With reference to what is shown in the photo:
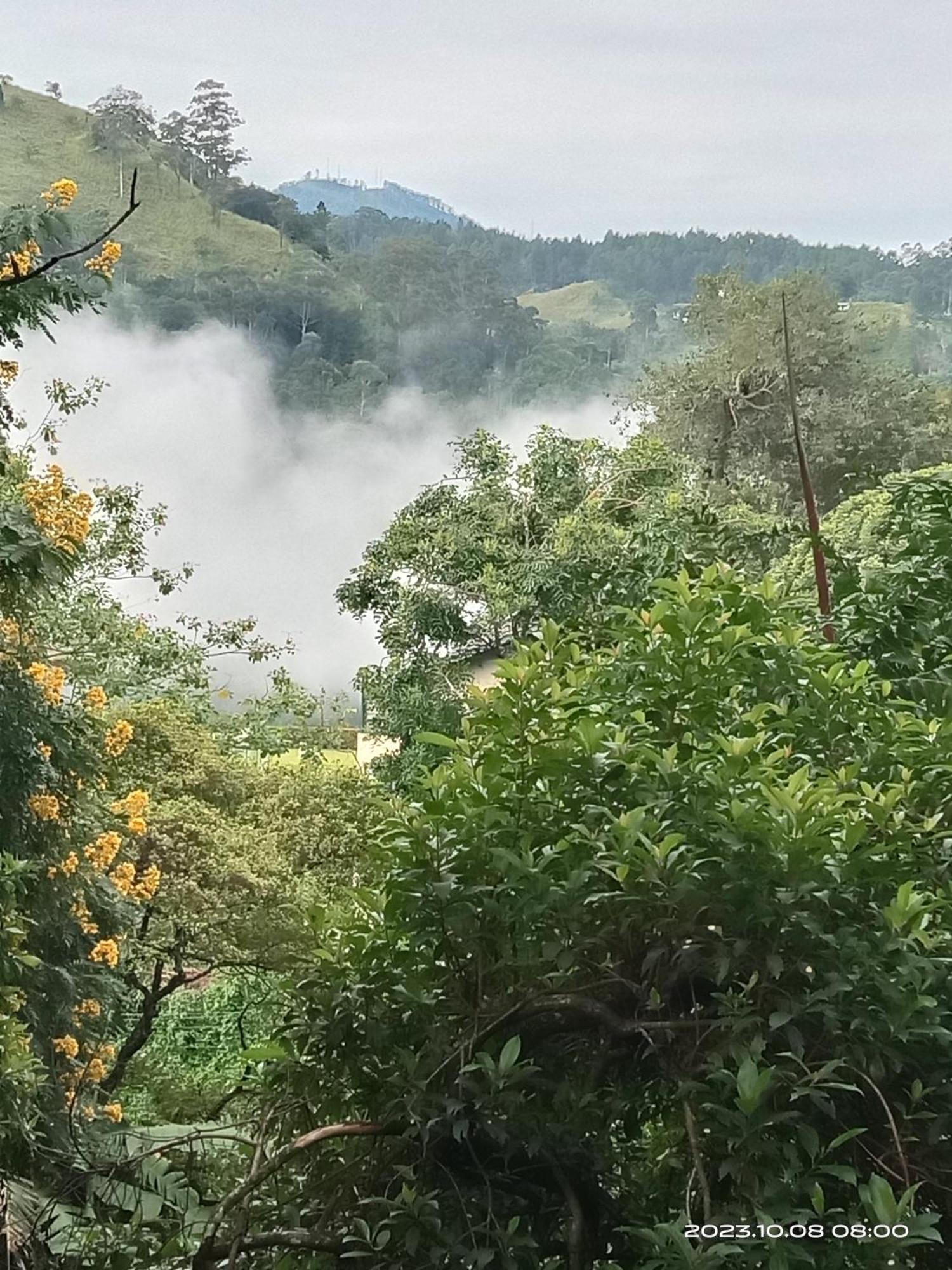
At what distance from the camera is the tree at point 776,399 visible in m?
3.36

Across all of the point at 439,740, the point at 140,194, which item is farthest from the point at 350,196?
the point at 439,740

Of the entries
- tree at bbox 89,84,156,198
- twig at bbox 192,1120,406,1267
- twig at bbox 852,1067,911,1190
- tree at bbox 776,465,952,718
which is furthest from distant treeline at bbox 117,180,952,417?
twig at bbox 852,1067,911,1190

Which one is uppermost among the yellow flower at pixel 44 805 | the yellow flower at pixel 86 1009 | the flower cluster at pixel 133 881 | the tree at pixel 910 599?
the tree at pixel 910 599

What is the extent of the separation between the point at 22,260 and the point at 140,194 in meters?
1.56

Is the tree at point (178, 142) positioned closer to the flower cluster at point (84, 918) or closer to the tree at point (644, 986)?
the flower cluster at point (84, 918)

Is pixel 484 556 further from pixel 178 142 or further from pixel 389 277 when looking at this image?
pixel 178 142

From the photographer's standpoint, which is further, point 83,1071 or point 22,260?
point 83,1071

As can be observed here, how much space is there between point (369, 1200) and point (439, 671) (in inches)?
75.1

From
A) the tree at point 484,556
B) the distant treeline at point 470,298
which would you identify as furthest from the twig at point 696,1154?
the distant treeline at point 470,298

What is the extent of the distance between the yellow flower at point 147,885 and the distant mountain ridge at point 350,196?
1.62m

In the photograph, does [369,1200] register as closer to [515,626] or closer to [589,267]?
[515,626]

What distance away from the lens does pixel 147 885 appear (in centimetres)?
211

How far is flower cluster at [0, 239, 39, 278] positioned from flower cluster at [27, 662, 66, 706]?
51cm

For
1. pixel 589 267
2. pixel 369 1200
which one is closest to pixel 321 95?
pixel 589 267
